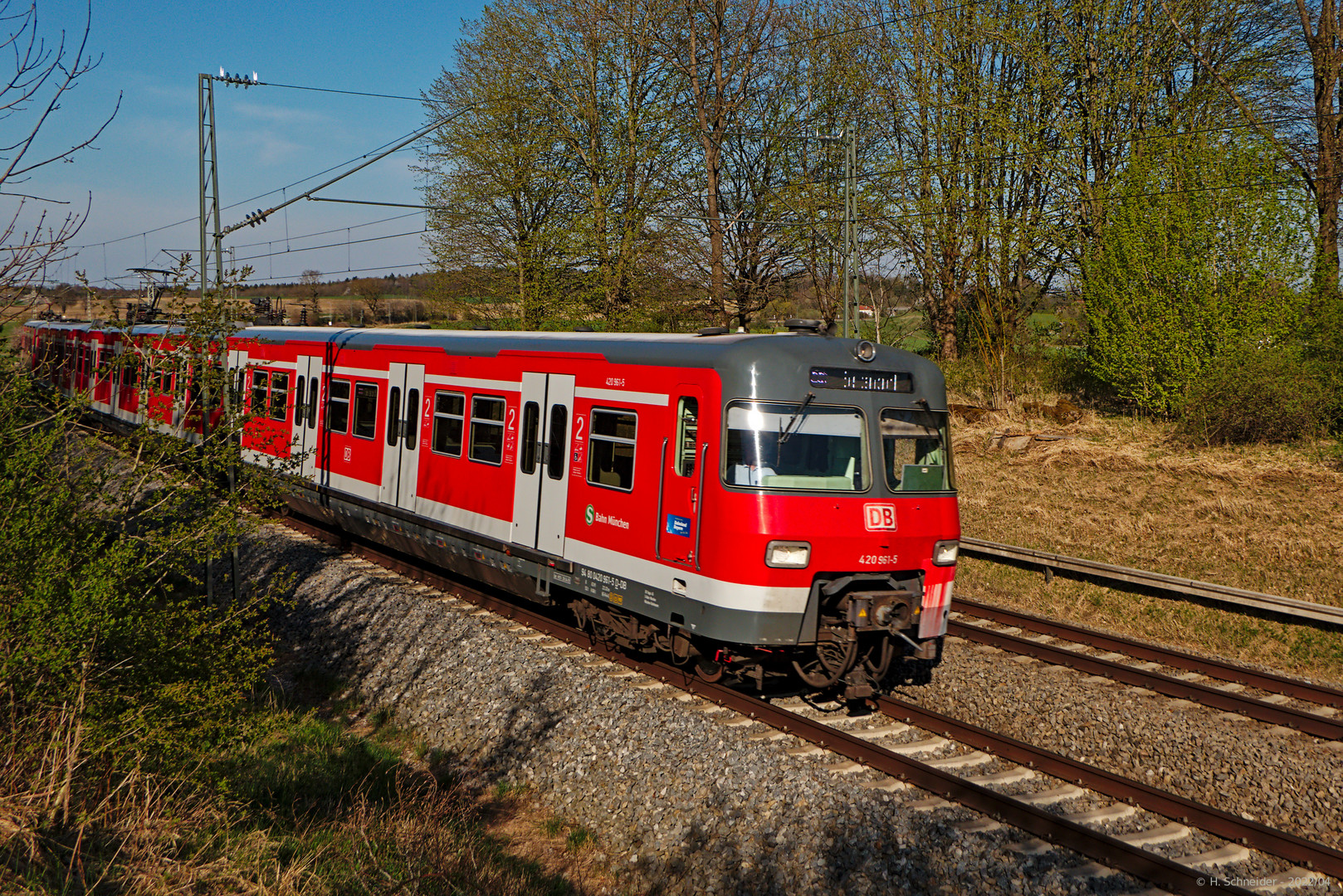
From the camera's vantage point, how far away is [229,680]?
7.98 metres

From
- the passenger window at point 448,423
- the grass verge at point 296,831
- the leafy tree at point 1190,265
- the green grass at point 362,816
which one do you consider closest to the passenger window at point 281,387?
the passenger window at point 448,423

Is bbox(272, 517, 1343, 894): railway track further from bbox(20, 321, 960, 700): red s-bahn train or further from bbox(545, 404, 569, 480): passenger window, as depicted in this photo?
bbox(545, 404, 569, 480): passenger window

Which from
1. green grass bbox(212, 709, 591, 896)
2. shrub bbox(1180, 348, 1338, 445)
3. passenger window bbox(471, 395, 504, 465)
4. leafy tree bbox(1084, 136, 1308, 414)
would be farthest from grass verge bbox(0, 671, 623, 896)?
leafy tree bbox(1084, 136, 1308, 414)

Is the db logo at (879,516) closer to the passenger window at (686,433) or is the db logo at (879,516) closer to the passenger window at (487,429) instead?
the passenger window at (686,433)

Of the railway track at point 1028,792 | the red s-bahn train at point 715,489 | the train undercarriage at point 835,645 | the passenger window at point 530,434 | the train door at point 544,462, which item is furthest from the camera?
the passenger window at point 530,434

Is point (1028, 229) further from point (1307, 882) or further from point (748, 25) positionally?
point (1307, 882)

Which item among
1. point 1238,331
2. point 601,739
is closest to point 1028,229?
point 1238,331

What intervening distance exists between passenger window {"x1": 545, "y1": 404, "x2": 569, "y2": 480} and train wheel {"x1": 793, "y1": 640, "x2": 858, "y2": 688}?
3.17 metres

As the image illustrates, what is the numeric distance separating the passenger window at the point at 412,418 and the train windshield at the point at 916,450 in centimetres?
663

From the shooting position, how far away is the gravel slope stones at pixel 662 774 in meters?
6.07

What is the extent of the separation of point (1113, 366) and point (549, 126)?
17.7 metres

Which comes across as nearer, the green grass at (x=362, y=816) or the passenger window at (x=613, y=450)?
the green grass at (x=362, y=816)

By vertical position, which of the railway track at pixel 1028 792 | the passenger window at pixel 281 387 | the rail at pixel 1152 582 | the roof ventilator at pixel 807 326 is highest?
the roof ventilator at pixel 807 326

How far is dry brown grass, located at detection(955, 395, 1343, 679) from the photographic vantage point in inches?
466
